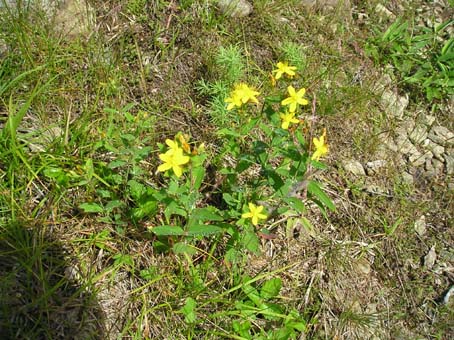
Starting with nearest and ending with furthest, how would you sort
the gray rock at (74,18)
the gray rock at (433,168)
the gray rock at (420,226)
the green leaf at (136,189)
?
the green leaf at (136,189), the gray rock at (74,18), the gray rock at (420,226), the gray rock at (433,168)

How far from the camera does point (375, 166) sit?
2750 millimetres

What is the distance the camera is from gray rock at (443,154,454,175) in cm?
287

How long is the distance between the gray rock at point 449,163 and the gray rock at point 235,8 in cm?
155

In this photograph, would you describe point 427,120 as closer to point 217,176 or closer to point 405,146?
point 405,146

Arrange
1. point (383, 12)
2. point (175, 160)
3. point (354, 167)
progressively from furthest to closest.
A: point (383, 12)
point (354, 167)
point (175, 160)

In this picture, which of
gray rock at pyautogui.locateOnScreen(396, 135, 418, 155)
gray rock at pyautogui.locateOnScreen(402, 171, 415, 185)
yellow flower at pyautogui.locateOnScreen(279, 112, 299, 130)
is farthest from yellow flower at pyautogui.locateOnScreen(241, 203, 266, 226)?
gray rock at pyautogui.locateOnScreen(396, 135, 418, 155)

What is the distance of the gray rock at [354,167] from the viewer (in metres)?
2.70

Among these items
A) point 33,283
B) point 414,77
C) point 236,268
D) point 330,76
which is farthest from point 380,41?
point 33,283

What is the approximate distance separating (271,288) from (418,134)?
1519mm

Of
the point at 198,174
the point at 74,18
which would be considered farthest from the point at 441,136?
the point at 74,18

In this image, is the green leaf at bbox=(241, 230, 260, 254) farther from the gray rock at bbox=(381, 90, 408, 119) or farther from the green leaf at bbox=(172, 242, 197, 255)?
the gray rock at bbox=(381, 90, 408, 119)

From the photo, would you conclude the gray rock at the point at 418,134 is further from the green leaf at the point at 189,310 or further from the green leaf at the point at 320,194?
the green leaf at the point at 189,310

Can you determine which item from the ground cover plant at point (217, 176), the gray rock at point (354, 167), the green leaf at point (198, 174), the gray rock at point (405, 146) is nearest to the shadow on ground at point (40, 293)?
the ground cover plant at point (217, 176)

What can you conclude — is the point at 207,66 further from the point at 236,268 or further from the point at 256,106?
the point at 236,268
